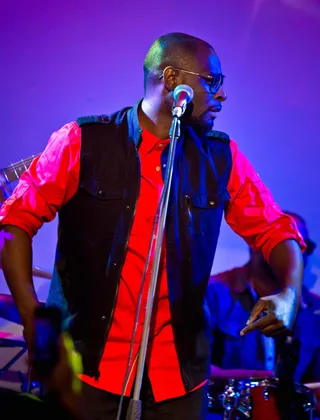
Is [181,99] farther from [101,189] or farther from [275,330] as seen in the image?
[275,330]

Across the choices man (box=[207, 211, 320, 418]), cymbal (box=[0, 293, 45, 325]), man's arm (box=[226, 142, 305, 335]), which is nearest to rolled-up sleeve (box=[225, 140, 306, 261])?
man's arm (box=[226, 142, 305, 335])

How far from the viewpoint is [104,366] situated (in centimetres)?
203

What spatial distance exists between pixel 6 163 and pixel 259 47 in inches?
69.6

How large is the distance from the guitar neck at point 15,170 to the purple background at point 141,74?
0.04m

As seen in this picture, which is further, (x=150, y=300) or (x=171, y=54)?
(x=171, y=54)

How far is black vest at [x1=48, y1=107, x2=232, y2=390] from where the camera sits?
2.06 meters

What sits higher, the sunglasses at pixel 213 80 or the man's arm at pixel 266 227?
the sunglasses at pixel 213 80

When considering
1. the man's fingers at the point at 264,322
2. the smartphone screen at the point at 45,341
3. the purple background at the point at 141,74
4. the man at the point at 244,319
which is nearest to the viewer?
the smartphone screen at the point at 45,341

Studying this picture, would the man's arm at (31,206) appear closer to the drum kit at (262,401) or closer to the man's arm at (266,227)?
the man's arm at (266,227)

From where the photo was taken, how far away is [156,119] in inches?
93.5

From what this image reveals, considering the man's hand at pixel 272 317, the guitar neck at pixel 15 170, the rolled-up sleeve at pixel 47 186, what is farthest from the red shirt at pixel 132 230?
the guitar neck at pixel 15 170

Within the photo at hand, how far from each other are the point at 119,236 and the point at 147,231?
4.1 inches

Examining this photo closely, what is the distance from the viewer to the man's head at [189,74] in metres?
2.25

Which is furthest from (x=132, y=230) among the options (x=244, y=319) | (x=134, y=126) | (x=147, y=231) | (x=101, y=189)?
(x=244, y=319)
